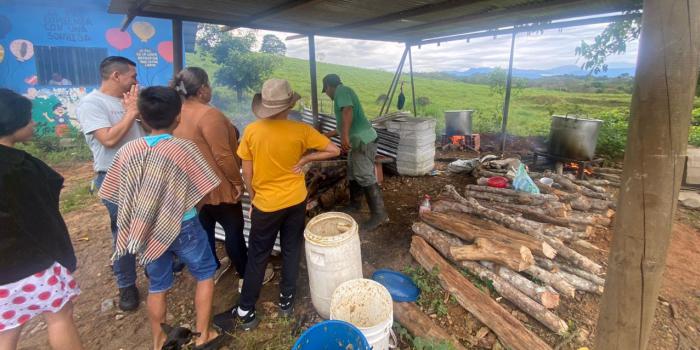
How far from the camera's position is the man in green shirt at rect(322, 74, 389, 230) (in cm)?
422

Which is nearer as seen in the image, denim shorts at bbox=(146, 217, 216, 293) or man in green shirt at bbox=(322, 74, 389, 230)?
denim shorts at bbox=(146, 217, 216, 293)

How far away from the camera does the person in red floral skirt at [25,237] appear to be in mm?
1775

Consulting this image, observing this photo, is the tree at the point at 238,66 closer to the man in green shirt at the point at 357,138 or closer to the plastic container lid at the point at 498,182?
the man in green shirt at the point at 357,138

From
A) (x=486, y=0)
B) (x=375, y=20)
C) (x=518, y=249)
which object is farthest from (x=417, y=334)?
(x=375, y=20)

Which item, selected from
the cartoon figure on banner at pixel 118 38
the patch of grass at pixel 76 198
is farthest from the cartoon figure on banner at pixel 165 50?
the patch of grass at pixel 76 198

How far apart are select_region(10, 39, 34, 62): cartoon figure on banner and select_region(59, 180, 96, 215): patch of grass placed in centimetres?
561

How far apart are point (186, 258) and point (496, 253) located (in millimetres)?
2875

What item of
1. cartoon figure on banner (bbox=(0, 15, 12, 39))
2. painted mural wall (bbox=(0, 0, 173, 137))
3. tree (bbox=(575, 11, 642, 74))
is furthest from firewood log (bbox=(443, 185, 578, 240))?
A: cartoon figure on banner (bbox=(0, 15, 12, 39))

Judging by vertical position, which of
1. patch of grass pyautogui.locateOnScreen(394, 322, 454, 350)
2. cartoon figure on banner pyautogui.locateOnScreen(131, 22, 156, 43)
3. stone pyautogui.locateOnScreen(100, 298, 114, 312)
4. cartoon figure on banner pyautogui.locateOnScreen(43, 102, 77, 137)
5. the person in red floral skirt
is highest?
cartoon figure on banner pyautogui.locateOnScreen(131, 22, 156, 43)

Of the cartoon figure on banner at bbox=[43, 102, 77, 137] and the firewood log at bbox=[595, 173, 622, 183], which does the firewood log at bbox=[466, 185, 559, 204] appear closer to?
the firewood log at bbox=[595, 173, 622, 183]

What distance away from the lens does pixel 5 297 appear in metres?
1.80

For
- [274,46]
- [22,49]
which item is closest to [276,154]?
[22,49]

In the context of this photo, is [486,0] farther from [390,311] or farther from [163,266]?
[163,266]

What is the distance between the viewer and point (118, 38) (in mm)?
10031
